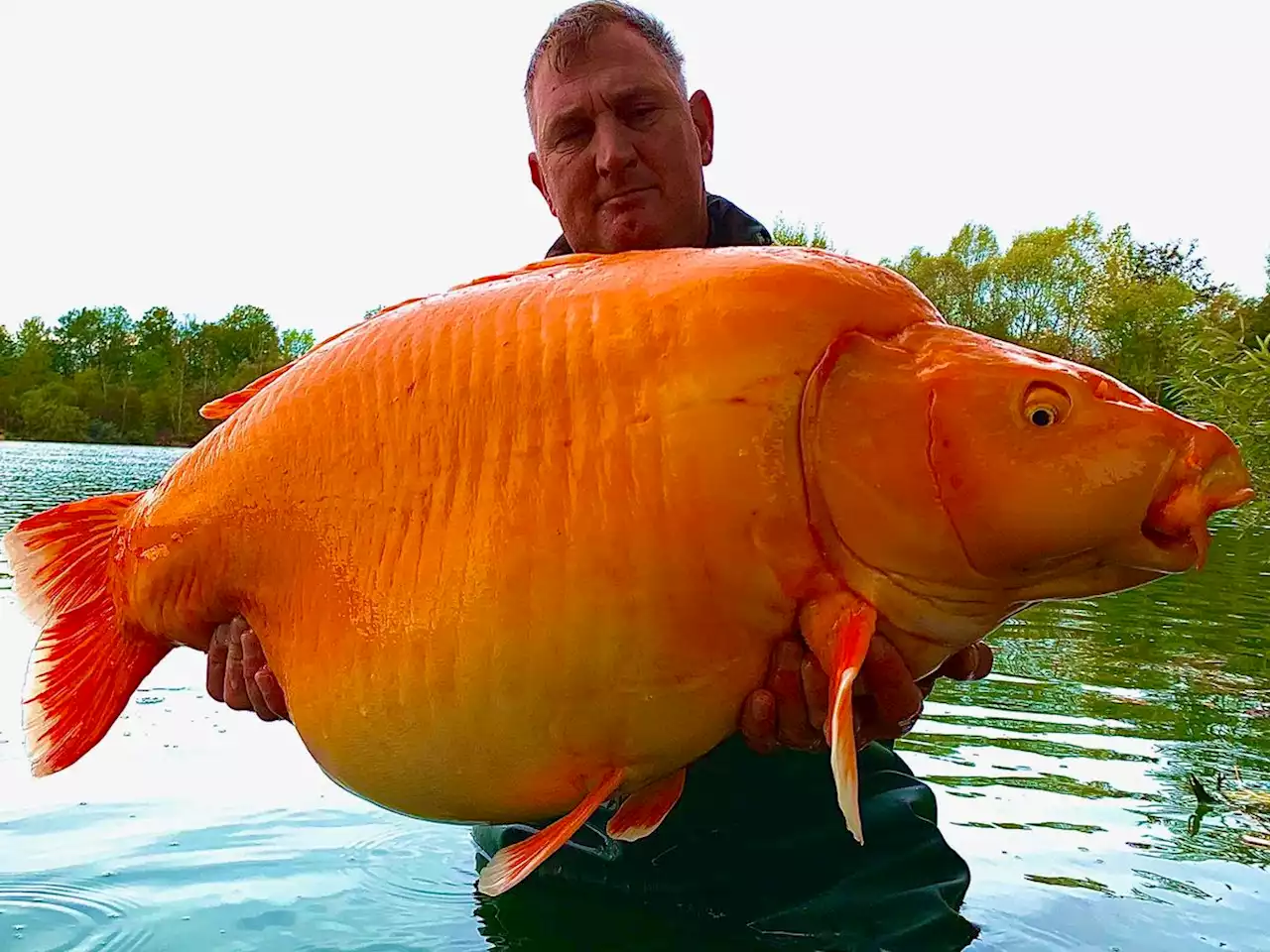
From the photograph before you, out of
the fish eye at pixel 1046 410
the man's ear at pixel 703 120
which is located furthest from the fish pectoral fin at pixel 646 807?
the man's ear at pixel 703 120

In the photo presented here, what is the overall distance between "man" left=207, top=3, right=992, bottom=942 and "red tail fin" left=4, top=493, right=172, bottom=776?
19cm

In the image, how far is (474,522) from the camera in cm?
177

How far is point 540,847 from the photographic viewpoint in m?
1.79

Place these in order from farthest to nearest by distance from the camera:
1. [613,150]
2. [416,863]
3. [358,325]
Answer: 1. [416,863]
2. [613,150]
3. [358,325]

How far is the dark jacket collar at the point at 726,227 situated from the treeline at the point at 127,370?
178 feet

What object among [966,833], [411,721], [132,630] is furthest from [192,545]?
[966,833]

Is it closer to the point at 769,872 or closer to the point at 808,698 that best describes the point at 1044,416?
the point at 808,698

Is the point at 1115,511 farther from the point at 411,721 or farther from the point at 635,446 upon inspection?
Result: the point at 411,721

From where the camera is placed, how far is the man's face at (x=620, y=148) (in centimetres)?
318

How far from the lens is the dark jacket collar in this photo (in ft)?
10.6

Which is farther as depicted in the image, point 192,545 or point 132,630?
point 132,630

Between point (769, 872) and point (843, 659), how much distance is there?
1236 millimetres

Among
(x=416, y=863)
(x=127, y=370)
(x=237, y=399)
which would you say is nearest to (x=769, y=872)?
(x=416, y=863)

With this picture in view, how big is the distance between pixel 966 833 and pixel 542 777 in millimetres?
2279
